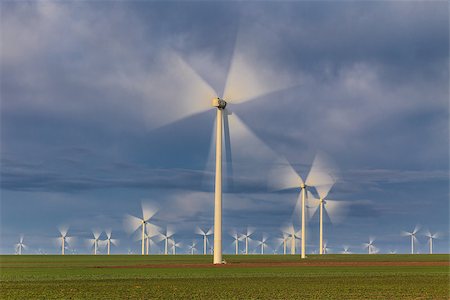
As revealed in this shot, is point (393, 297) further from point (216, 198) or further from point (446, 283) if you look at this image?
point (216, 198)

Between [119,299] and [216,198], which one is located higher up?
[216,198]

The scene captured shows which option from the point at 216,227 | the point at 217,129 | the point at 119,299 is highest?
the point at 217,129

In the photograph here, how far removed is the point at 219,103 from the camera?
89.4 meters

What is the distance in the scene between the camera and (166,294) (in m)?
41.1

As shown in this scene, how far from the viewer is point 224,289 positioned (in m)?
45.1

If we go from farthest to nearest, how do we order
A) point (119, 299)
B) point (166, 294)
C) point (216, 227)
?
point (216, 227) < point (166, 294) < point (119, 299)

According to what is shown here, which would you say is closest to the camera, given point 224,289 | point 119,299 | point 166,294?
point 119,299

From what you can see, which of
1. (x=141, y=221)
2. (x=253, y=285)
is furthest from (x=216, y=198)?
(x=141, y=221)

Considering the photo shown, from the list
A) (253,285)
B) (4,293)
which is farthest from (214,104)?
(4,293)

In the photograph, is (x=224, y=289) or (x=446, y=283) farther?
(x=446, y=283)

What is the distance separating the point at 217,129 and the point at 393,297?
171ft

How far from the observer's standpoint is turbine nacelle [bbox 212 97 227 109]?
89.4 metres

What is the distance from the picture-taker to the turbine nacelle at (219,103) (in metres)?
89.4

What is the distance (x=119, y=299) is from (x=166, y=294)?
3899 millimetres
